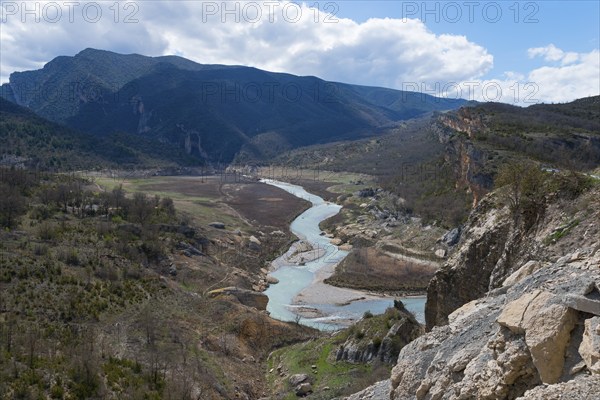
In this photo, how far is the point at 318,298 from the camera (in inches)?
2491

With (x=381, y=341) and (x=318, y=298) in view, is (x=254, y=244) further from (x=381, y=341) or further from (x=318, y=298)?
(x=381, y=341)

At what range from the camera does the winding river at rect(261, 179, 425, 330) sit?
5678 centimetres

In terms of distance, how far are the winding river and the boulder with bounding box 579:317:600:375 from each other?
44.4 m

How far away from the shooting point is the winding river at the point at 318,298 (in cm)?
5678

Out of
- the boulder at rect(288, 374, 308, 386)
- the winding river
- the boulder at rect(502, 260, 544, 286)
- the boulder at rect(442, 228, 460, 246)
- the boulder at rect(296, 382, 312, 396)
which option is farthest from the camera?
the boulder at rect(442, 228, 460, 246)

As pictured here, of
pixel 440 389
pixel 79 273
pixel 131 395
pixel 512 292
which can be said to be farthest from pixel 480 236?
pixel 79 273

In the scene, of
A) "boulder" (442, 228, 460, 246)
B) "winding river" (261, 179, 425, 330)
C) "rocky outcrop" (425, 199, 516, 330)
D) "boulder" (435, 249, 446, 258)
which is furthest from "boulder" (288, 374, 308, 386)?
"boulder" (442, 228, 460, 246)

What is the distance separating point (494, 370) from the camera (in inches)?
427

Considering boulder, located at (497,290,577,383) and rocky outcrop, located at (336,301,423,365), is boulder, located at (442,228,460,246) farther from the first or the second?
boulder, located at (497,290,577,383)

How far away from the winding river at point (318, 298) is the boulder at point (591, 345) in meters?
44.4

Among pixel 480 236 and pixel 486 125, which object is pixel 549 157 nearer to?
pixel 486 125

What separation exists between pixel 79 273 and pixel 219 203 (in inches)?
3137

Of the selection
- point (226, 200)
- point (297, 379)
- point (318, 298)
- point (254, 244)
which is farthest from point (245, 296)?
point (226, 200)

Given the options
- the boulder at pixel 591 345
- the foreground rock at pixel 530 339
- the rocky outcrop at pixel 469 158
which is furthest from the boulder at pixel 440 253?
the boulder at pixel 591 345
